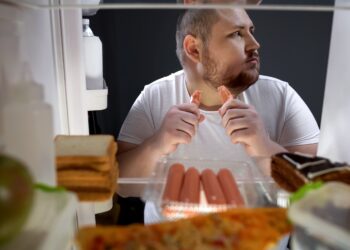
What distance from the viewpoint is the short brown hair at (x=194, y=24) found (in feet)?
3.17

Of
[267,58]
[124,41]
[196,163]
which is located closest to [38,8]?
[124,41]

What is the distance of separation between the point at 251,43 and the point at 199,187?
544 millimetres

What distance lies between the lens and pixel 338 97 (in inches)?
A: 34.2

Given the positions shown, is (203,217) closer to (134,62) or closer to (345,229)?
(345,229)

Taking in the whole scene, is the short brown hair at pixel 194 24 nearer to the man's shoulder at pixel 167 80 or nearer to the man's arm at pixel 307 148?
the man's shoulder at pixel 167 80

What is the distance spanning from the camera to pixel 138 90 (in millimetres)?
1004

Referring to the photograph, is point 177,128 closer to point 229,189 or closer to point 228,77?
point 228,77

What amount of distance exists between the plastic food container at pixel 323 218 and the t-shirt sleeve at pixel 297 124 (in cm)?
52

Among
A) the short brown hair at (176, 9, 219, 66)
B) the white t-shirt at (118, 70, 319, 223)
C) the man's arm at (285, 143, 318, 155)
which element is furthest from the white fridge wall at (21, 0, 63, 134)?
the man's arm at (285, 143, 318, 155)

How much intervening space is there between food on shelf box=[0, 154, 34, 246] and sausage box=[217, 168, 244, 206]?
317mm

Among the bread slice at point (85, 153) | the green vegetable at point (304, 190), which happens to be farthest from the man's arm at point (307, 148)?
the bread slice at point (85, 153)

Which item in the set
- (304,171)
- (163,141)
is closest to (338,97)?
(304,171)

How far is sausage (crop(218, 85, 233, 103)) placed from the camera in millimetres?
997

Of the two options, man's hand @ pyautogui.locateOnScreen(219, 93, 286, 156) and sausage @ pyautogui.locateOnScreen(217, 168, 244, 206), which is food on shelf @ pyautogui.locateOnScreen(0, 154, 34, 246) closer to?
sausage @ pyautogui.locateOnScreen(217, 168, 244, 206)
